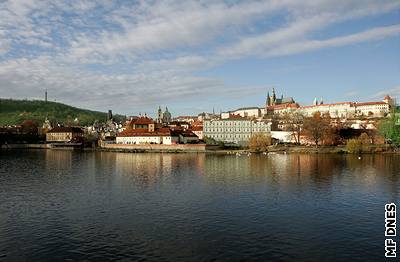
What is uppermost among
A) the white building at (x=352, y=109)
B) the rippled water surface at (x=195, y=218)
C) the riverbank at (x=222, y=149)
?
the white building at (x=352, y=109)

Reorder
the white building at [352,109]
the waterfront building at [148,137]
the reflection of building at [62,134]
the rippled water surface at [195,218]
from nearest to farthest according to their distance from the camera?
1. the rippled water surface at [195,218]
2. the waterfront building at [148,137]
3. the reflection of building at [62,134]
4. the white building at [352,109]

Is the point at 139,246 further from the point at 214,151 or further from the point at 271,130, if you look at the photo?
the point at 271,130

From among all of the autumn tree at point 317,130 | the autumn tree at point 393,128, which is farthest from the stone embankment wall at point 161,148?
the autumn tree at point 393,128

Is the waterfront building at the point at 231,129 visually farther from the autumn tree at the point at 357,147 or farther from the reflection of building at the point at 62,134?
the reflection of building at the point at 62,134

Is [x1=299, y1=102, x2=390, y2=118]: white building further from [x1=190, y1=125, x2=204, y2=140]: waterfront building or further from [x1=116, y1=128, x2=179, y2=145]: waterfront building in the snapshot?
[x1=116, y1=128, x2=179, y2=145]: waterfront building

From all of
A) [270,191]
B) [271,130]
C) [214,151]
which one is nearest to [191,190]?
[270,191]

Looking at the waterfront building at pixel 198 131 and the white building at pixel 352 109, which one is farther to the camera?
the white building at pixel 352 109

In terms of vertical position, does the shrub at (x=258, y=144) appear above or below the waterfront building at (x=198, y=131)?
below

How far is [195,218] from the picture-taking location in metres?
23.4

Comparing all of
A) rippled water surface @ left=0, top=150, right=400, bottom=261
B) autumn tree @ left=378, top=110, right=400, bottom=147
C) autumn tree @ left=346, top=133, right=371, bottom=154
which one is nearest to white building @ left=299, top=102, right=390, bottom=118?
autumn tree @ left=346, top=133, right=371, bottom=154

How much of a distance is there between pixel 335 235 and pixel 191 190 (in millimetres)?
15015

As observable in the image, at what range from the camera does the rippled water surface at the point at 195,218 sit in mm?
17719

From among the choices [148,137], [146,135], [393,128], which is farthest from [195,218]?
[146,135]

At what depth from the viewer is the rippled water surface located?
17.7 meters
